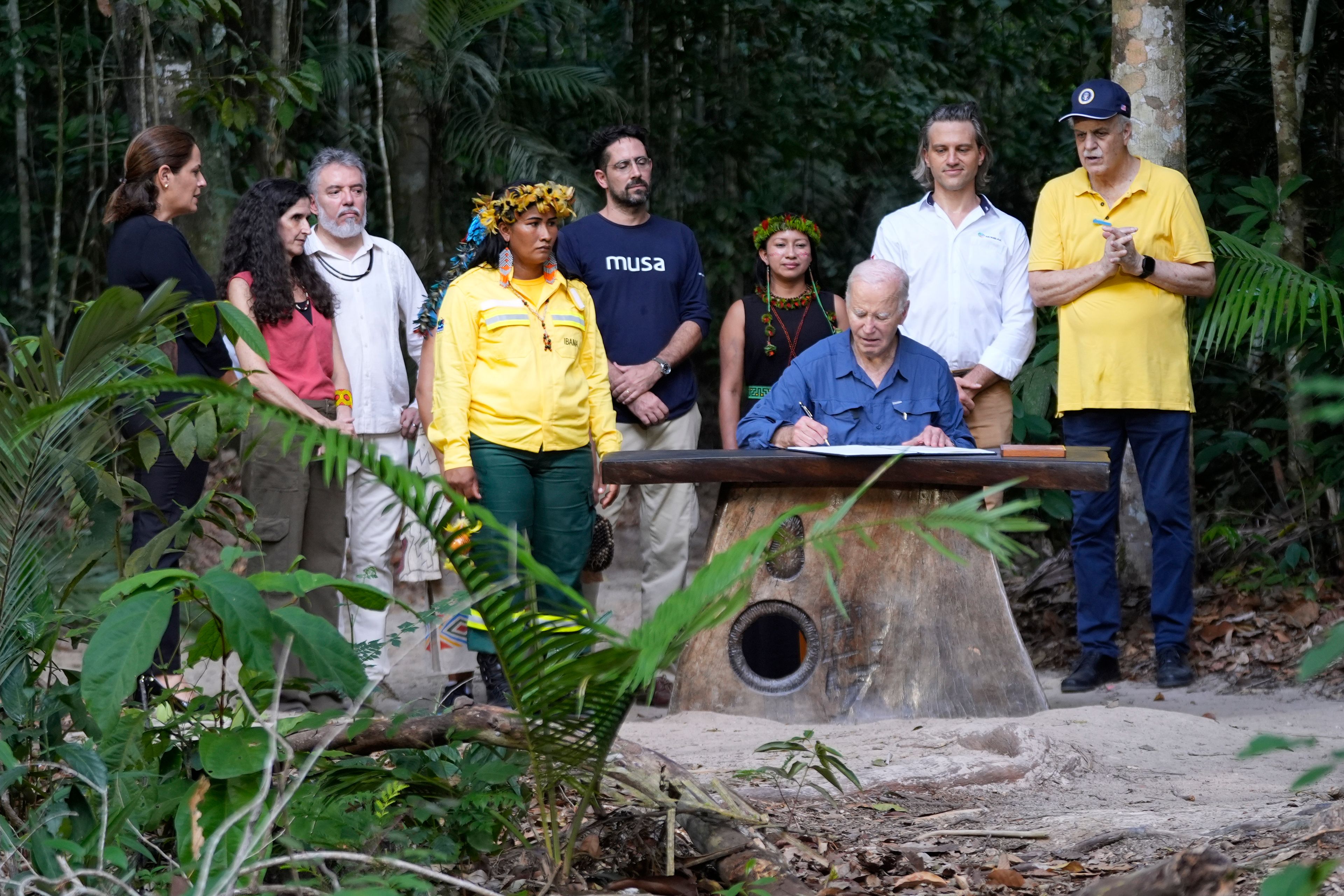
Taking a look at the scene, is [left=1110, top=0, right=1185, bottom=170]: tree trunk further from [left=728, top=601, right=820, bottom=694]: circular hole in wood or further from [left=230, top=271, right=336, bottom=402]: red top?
[left=230, top=271, right=336, bottom=402]: red top

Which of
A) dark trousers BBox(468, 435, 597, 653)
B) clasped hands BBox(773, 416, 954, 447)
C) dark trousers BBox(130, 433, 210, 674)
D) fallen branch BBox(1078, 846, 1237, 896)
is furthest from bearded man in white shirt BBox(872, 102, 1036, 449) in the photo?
fallen branch BBox(1078, 846, 1237, 896)

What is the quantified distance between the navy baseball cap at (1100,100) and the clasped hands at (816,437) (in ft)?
4.55

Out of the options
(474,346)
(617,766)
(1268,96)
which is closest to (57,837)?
(617,766)

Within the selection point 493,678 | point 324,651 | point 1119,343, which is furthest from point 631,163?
point 324,651

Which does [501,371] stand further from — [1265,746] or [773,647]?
[1265,746]

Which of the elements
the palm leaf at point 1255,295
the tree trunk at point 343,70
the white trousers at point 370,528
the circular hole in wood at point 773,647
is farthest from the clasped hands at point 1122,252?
the tree trunk at point 343,70

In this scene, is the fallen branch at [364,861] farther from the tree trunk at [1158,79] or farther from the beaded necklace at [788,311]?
the tree trunk at [1158,79]

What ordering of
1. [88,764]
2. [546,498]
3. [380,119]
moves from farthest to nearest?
[380,119]
[546,498]
[88,764]

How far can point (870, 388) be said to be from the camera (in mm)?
4828

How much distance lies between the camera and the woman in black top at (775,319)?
5816 mm

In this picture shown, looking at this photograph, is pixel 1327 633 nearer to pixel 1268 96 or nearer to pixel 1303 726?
pixel 1303 726

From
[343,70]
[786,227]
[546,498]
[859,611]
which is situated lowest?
[859,611]

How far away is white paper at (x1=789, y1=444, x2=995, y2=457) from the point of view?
13.9ft

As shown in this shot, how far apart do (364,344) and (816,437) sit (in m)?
1.80
